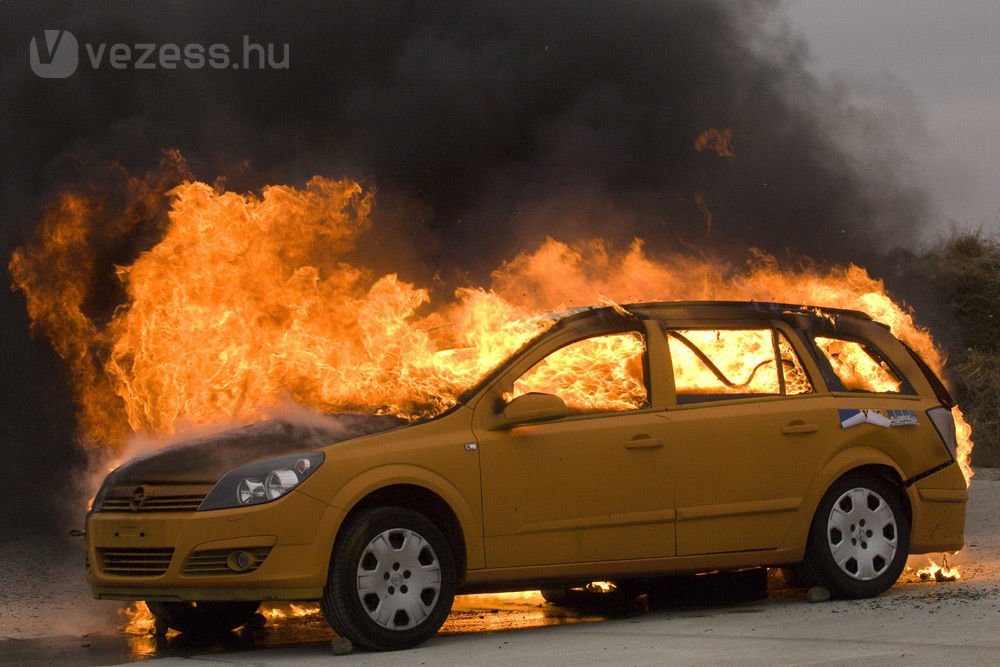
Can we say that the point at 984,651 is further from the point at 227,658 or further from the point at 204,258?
the point at 204,258

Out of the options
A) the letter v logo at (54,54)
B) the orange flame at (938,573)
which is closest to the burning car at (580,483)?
the orange flame at (938,573)

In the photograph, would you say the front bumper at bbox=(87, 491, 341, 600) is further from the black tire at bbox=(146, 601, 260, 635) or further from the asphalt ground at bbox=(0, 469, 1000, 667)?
the black tire at bbox=(146, 601, 260, 635)

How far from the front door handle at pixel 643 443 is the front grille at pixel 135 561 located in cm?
248

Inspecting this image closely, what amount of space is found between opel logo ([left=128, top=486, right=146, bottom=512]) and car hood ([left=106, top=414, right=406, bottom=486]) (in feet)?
0.14

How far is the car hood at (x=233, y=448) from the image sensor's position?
7613 mm

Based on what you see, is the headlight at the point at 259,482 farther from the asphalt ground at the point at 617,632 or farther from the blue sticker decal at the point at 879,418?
the blue sticker decal at the point at 879,418

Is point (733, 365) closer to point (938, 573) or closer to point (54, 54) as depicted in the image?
point (938, 573)

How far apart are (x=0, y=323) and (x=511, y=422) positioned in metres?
9.04

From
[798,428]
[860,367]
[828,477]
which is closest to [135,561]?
[798,428]

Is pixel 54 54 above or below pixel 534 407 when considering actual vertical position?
above

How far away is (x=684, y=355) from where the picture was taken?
8.63 meters

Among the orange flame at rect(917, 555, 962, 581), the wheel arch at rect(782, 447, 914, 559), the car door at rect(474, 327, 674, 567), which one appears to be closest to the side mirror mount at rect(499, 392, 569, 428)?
the car door at rect(474, 327, 674, 567)

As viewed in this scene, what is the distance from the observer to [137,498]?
7.71 meters

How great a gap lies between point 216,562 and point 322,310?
3.68 m
